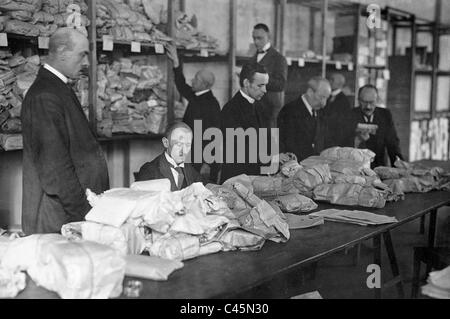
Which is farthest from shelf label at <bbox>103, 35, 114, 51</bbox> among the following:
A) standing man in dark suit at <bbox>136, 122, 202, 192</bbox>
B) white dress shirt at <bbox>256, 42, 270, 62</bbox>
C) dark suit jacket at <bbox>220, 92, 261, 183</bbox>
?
white dress shirt at <bbox>256, 42, 270, 62</bbox>

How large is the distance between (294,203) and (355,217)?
0.34 meters

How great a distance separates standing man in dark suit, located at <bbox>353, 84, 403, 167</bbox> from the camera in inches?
211

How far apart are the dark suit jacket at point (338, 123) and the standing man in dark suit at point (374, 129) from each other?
0.35ft

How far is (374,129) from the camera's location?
537cm

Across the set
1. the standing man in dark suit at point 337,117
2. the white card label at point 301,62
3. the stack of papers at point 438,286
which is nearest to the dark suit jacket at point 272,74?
the standing man in dark suit at point 337,117

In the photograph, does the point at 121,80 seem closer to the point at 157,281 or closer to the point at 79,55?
the point at 79,55

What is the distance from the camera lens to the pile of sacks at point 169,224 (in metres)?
2.08

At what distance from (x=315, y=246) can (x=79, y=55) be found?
1608 mm

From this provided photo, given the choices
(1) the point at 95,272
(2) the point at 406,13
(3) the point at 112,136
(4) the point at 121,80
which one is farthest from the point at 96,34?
(2) the point at 406,13

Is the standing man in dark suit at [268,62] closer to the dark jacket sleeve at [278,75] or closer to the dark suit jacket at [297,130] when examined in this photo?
the dark jacket sleeve at [278,75]

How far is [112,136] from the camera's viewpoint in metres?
4.66

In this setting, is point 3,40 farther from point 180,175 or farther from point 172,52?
point 172,52

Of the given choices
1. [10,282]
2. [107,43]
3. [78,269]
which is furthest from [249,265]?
[107,43]

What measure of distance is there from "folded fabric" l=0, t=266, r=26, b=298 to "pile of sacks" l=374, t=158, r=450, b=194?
2.50m
